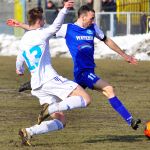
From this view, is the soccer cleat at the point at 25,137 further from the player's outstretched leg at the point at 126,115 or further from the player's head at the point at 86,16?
the player's head at the point at 86,16

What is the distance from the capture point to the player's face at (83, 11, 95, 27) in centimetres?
1304

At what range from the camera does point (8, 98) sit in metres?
18.3

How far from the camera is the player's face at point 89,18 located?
1304cm

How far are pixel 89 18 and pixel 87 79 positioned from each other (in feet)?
3.08

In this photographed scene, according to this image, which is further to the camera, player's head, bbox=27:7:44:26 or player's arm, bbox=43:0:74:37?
player's head, bbox=27:7:44:26

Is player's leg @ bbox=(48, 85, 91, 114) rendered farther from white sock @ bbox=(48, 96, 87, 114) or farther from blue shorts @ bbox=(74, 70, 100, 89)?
blue shorts @ bbox=(74, 70, 100, 89)

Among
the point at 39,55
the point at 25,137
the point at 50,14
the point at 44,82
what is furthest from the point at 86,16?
the point at 50,14

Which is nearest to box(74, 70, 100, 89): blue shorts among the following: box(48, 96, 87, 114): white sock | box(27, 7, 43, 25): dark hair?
box(48, 96, 87, 114): white sock

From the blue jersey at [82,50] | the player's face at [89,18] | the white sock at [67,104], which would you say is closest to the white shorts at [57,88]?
the white sock at [67,104]

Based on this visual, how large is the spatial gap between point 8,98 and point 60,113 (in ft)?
20.5

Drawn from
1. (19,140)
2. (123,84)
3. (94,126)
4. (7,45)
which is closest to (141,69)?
(123,84)

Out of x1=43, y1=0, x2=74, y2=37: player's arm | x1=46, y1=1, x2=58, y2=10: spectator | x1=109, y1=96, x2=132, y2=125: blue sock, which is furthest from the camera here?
x1=46, y1=1, x2=58, y2=10: spectator

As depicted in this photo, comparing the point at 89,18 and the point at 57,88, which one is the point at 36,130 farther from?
the point at 89,18

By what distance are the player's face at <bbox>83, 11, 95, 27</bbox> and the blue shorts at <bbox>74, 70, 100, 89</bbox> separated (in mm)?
740
